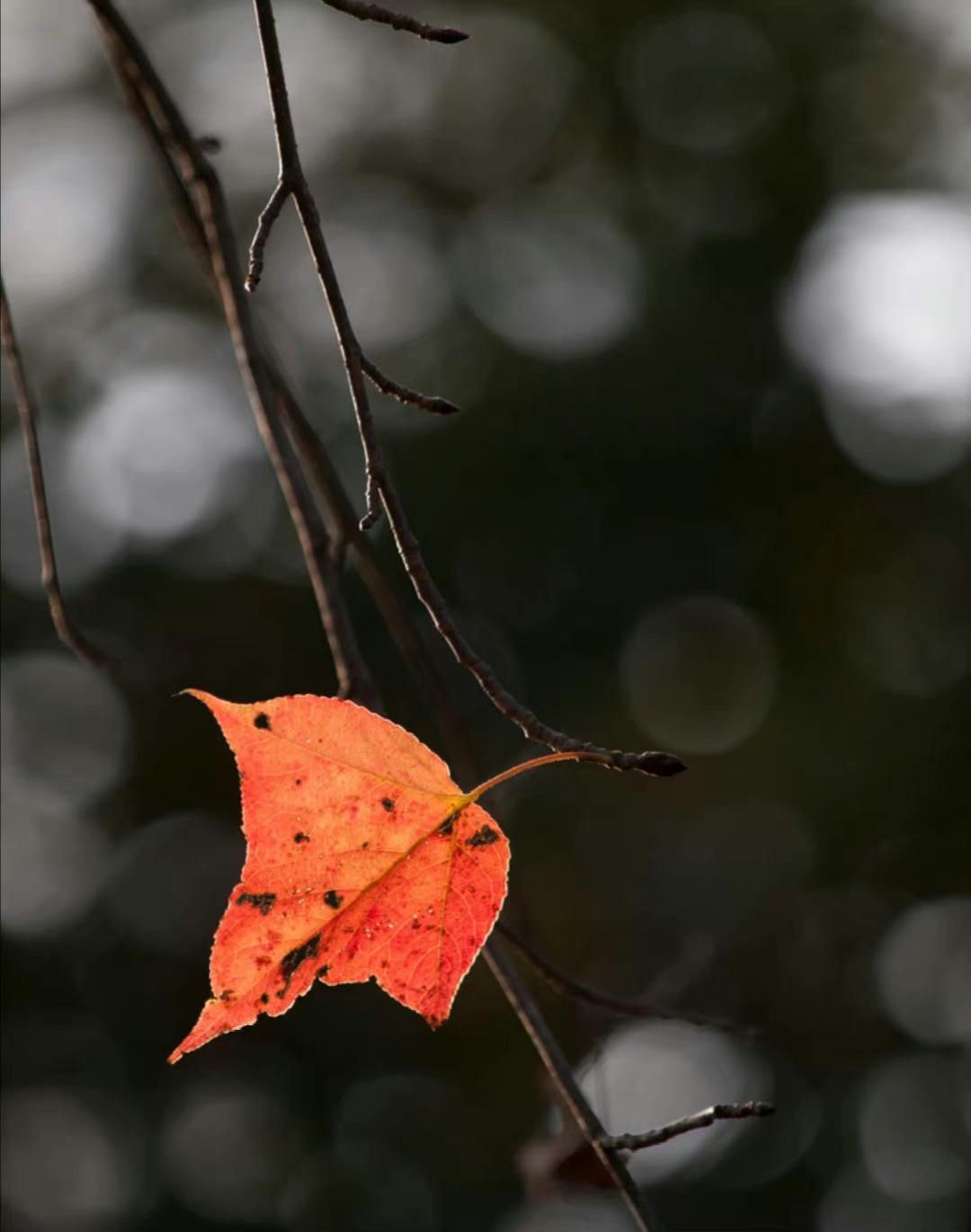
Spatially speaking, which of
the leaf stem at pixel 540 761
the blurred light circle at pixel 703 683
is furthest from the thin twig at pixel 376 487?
the blurred light circle at pixel 703 683

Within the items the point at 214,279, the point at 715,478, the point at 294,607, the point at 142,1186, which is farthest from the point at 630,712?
the point at 214,279

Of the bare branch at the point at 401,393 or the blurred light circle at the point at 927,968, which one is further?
the blurred light circle at the point at 927,968

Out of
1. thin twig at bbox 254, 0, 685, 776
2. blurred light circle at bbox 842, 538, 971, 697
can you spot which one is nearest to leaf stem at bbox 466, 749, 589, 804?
thin twig at bbox 254, 0, 685, 776

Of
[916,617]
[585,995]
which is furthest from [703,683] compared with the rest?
[585,995]

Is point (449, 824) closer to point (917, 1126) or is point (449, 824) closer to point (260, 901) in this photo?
point (260, 901)

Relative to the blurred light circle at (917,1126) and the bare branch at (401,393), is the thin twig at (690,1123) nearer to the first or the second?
the bare branch at (401,393)

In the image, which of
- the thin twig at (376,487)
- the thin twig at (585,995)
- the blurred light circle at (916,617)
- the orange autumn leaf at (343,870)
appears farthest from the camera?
the blurred light circle at (916,617)
